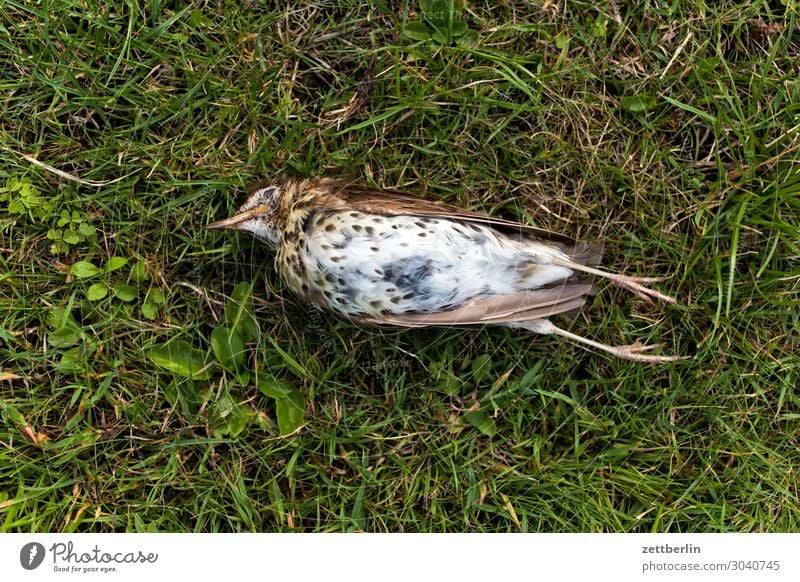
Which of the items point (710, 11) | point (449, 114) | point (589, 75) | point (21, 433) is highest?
point (710, 11)

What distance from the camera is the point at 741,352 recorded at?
250 centimetres

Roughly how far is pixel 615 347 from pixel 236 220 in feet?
5.18

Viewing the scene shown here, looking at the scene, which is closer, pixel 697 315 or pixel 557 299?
pixel 557 299

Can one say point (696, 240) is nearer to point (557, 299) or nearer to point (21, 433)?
point (557, 299)

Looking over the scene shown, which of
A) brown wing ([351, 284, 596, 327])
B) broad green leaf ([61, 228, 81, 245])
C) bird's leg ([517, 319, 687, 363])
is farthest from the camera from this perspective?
broad green leaf ([61, 228, 81, 245])

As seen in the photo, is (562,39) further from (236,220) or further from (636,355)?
(236,220)

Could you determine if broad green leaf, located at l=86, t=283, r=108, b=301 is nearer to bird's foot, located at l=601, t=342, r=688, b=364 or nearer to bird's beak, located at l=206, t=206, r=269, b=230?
bird's beak, located at l=206, t=206, r=269, b=230

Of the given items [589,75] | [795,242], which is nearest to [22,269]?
[589,75]

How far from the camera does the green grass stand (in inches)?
96.2

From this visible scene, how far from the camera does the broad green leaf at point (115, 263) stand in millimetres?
2436

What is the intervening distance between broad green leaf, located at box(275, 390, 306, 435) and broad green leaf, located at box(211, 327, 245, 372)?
24 cm

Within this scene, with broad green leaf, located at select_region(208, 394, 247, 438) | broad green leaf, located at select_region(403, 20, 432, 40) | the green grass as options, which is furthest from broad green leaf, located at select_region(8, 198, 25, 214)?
broad green leaf, located at select_region(403, 20, 432, 40)

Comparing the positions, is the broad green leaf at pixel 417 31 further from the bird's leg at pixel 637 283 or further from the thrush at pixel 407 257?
the bird's leg at pixel 637 283
